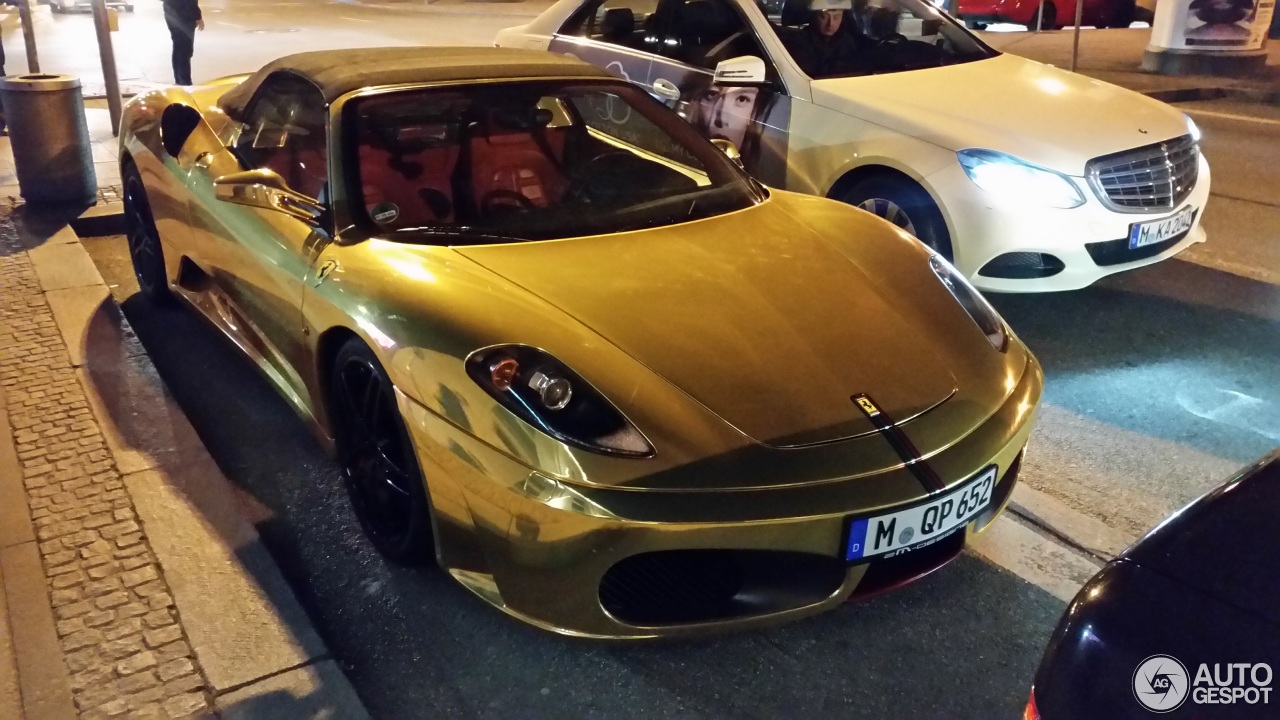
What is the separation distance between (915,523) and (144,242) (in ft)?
13.4

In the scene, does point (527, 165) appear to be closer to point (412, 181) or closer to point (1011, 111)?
point (412, 181)

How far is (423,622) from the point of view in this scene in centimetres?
287

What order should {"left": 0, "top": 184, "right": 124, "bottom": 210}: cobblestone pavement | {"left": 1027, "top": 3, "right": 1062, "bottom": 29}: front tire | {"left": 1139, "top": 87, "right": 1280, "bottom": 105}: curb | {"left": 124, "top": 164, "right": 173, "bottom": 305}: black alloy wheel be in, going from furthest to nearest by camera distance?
{"left": 1027, "top": 3, "right": 1062, "bottom": 29}: front tire
{"left": 1139, "top": 87, "right": 1280, "bottom": 105}: curb
{"left": 0, "top": 184, "right": 124, "bottom": 210}: cobblestone pavement
{"left": 124, "top": 164, "right": 173, "bottom": 305}: black alloy wheel

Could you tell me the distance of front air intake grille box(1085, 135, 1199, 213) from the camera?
14.9ft

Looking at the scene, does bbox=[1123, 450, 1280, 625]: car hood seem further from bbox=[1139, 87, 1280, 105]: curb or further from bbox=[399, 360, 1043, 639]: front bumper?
bbox=[1139, 87, 1280, 105]: curb

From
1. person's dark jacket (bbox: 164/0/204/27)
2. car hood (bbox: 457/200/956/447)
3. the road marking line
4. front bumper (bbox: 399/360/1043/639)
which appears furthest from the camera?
person's dark jacket (bbox: 164/0/204/27)

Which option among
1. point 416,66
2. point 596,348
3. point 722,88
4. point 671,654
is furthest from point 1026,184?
point 671,654

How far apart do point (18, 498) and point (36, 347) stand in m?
1.45

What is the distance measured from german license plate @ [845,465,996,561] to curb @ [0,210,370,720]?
1.22m

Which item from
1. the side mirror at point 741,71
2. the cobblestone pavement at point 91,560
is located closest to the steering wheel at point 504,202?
the cobblestone pavement at point 91,560

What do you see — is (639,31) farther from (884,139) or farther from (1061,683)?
(1061,683)

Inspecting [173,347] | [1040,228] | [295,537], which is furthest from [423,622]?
[1040,228]

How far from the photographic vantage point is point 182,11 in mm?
10375

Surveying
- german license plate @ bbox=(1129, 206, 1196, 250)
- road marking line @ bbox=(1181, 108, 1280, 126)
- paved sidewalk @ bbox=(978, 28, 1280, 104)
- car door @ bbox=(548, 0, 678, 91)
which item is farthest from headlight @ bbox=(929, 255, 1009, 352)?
paved sidewalk @ bbox=(978, 28, 1280, 104)
